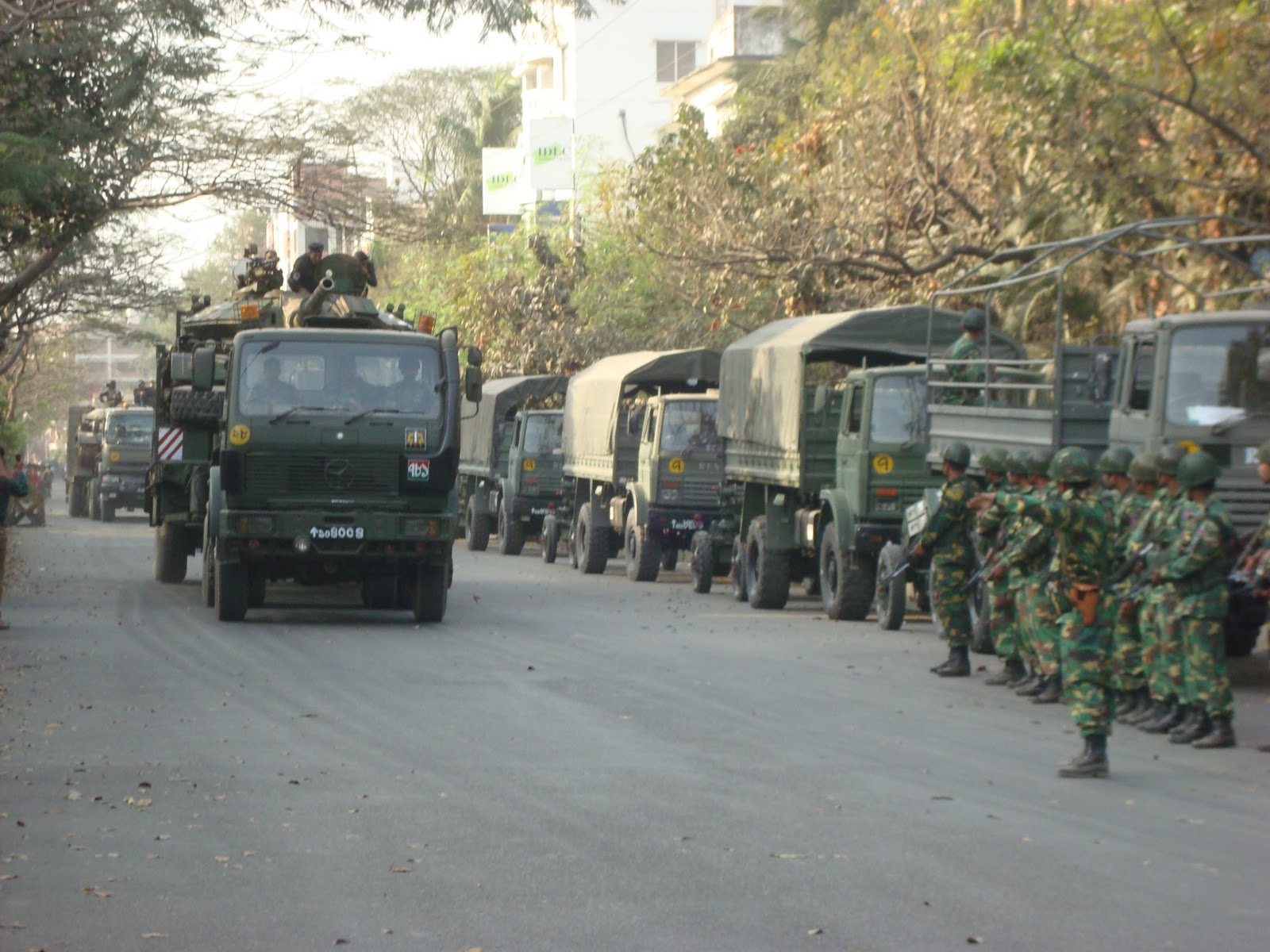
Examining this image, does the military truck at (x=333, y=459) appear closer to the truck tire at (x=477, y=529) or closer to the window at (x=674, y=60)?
the truck tire at (x=477, y=529)

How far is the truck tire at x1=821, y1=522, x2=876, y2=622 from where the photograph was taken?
743 inches

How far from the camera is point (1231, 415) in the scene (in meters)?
13.7

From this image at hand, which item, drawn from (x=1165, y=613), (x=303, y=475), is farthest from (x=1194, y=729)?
(x=303, y=475)

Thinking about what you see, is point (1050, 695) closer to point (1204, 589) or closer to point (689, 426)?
point (1204, 589)

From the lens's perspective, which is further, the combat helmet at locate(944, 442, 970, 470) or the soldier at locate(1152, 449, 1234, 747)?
the combat helmet at locate(944, 442, 970, 470)

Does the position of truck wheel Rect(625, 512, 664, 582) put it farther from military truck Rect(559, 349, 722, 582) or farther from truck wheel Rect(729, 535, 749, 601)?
truck wheel Rect(729, 535, 749, 601)

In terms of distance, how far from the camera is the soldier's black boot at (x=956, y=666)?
1427 centimetres

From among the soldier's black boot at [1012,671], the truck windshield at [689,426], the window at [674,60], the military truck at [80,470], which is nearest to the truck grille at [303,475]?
the soldier's black boot at [1012,671]

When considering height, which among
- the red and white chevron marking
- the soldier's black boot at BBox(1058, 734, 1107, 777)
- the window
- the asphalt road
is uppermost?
the window

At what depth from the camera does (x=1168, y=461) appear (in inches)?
439

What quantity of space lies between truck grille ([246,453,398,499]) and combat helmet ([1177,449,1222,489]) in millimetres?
8342

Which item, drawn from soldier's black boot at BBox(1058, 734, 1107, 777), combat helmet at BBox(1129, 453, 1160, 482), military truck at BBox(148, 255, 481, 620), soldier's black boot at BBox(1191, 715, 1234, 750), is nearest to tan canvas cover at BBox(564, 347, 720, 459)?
military truck at BBox(148, 255, 481, 620)

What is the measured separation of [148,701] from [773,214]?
15.6 metres

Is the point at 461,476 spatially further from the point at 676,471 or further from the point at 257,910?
the point at 257,910
